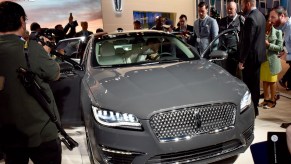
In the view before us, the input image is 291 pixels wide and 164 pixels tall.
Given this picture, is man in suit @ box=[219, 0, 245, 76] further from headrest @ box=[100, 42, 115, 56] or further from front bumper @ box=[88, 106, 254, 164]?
front bumper @ box=[88, 106, 254, 164]

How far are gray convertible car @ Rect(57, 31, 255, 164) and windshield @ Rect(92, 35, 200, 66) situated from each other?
539 millimetres

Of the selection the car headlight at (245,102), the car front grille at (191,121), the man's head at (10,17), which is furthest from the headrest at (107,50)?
the man's head at (10,17)

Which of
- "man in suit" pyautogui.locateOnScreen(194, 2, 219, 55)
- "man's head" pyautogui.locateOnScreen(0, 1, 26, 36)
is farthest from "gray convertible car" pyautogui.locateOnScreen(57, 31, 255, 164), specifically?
"man in suit" pyautogui.locateOnScreen(194, 2, 219, 55)

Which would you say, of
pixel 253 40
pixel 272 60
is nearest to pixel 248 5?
pixel 253 40

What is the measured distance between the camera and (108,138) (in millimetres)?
2750

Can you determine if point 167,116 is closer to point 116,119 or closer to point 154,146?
point 154,146

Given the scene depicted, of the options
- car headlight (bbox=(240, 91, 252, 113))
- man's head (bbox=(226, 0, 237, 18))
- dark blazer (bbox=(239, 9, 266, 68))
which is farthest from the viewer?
man's head (bbox=(226, 0, 237, 18))

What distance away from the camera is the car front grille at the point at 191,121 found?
2.73 meters

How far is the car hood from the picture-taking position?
2.80 m

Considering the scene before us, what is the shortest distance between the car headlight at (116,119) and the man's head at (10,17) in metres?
1.06

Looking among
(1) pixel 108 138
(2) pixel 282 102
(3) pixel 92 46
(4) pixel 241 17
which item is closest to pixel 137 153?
(1) pixel 108 138

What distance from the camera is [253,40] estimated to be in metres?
4.46

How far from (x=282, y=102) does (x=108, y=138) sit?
405 cm

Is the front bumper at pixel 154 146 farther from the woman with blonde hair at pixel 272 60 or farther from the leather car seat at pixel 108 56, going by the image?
the woman with blonde hair at pixel 272 60
